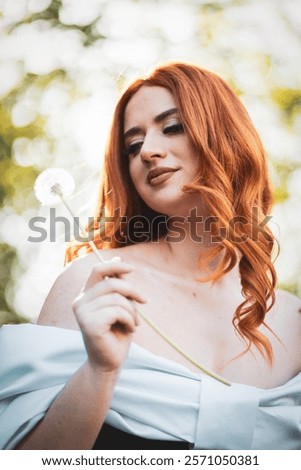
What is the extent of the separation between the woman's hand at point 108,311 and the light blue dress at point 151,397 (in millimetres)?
257

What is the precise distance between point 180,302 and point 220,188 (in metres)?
0.26

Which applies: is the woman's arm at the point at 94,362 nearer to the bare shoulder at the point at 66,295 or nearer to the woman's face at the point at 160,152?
the bare shoulder at the point at 66,295

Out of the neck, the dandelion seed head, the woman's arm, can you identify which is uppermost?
the neck

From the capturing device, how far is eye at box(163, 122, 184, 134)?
1324 mm

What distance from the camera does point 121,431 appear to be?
1.09 metres

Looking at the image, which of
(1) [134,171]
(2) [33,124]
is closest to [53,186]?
(1) [134,171]

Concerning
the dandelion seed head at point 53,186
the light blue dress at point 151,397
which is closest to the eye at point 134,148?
the dandelion seed head at point 53,186

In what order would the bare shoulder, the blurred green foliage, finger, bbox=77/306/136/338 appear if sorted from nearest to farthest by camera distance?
finger, bbox=77/306/136/338 < the bare shoulder < the blurred green foliage

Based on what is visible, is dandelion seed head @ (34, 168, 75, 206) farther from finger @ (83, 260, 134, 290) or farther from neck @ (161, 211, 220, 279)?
neck @ (161, 211, 220, 279)

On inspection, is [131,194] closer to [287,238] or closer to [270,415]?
[287,238]

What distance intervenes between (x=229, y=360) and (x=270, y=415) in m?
0.13

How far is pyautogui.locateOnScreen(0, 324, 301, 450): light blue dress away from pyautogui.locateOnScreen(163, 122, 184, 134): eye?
0.46 meters

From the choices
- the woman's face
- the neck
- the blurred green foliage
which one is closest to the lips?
the woman's face

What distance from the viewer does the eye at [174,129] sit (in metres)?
1.32
